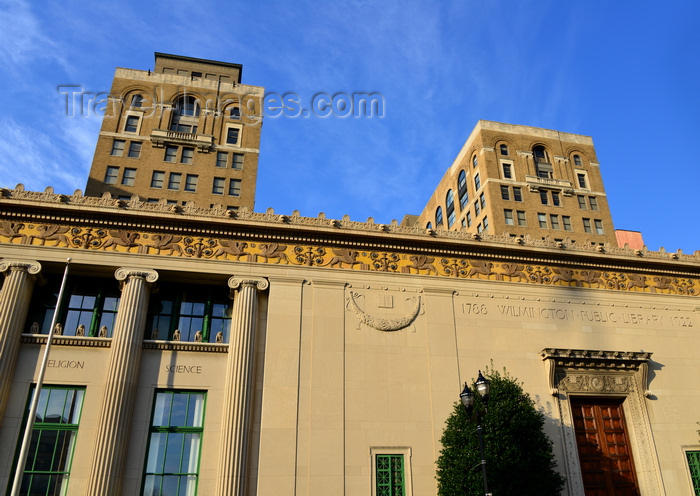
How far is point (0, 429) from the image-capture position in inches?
703

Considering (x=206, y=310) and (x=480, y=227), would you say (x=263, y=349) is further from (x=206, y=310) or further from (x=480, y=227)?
(x=480, y=227)

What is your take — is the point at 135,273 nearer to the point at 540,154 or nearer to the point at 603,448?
the point at 603,448

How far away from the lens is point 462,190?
55.1 m

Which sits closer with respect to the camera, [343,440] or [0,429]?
[0,429]

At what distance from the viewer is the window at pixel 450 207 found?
188ft

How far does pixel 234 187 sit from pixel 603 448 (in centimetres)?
3079

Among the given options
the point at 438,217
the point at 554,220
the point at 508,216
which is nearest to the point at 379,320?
the point at 508,216

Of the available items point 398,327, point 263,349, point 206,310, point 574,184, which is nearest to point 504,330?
point 398,327

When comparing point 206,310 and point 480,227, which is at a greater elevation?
point 480,227

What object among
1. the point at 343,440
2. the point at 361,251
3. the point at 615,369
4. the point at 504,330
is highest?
the point at 361,251

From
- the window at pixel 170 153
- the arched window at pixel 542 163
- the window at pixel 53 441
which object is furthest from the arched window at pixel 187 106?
the window at pixel 53 441

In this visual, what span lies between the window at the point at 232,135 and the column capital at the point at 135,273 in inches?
1020

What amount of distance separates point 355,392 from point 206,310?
21.4ft

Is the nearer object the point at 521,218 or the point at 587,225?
the point at 521,218
